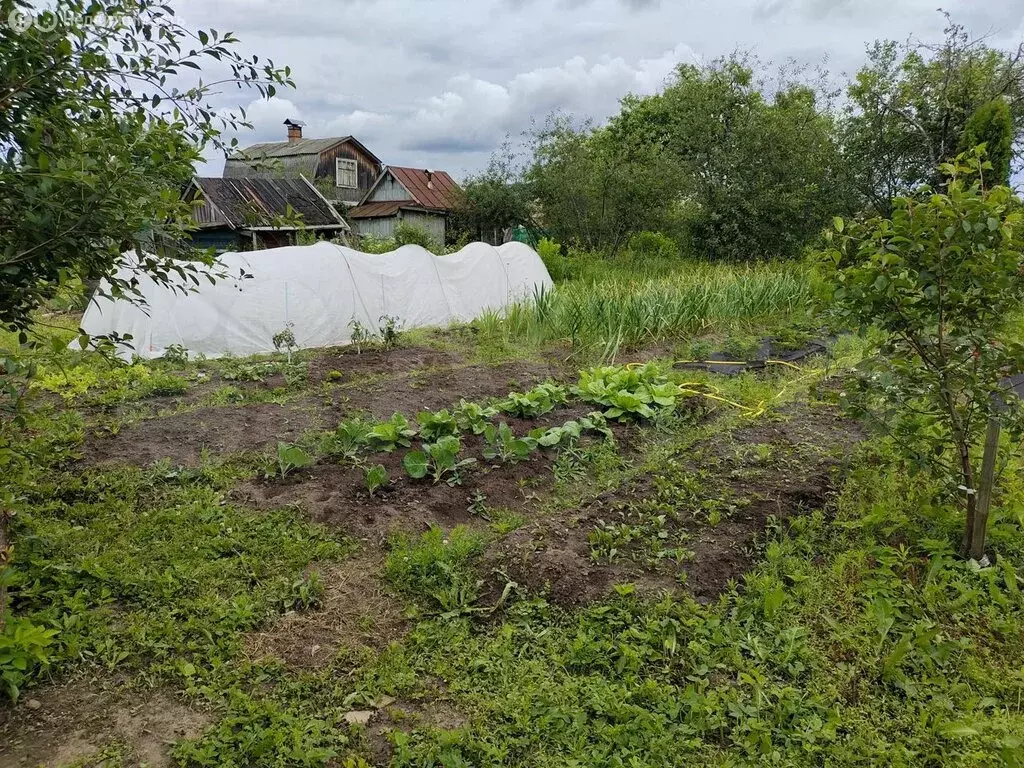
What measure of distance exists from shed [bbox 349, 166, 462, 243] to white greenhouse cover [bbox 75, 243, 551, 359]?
16.5 m

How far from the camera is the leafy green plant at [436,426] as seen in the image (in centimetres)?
462

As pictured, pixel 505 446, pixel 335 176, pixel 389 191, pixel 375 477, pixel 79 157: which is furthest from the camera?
pixel 335 176

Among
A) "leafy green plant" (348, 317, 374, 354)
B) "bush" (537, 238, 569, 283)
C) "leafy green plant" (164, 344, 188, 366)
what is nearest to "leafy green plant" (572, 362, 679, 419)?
"leafy green plant" (348, 317, 374, 354)

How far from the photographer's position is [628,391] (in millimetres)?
5820

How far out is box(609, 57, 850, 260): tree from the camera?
14.5 m

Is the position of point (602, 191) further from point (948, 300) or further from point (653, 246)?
point (948, 300)

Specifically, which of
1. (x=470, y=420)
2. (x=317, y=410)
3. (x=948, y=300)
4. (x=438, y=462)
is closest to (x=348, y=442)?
(x=438, y=462)

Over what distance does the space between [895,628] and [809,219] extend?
46.6 ft

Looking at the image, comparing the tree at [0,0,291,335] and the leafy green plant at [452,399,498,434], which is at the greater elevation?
the tree at [0,0,291,335]

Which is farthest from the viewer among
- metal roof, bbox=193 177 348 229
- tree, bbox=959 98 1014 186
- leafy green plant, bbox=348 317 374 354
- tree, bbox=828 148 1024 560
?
metal roof, bbox=193 177 348 229

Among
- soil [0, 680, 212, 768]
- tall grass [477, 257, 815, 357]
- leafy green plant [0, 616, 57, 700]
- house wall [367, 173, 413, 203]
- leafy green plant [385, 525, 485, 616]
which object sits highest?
house wall [367, 173, 413, 203]

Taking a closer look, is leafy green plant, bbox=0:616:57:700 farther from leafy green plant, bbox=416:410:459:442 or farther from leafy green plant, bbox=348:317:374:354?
leafy green plant, bbox=348:317:374:354

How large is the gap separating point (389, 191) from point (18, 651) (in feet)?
92.5

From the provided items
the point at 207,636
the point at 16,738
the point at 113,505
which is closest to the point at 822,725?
the point at 207,636
